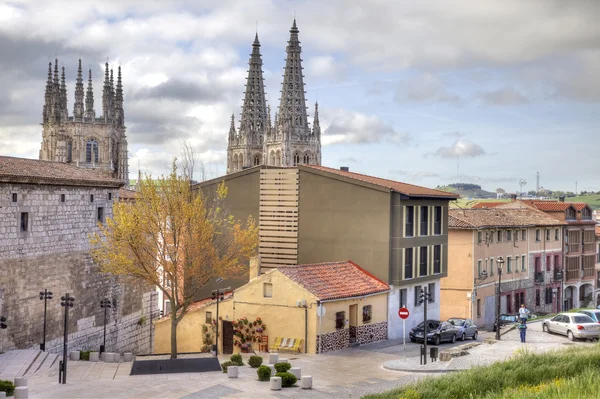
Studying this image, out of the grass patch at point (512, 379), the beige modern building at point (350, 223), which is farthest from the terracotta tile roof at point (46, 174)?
the grass patch at point (512, 379)

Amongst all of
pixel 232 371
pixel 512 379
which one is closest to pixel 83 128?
pixel 232 371

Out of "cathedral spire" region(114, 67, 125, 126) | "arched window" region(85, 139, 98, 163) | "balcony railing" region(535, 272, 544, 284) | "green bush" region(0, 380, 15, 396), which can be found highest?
"cathedral spire" region(114, 67, 125, 126)

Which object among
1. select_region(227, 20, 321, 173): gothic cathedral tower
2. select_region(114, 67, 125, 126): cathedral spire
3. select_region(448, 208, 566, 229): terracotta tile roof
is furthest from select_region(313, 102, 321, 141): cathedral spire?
select_region(448, 208, 566, 229): terracotta tile roof

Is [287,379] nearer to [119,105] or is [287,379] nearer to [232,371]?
[232,371]

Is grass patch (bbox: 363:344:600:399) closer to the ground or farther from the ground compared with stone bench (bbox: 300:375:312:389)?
farther from the ground

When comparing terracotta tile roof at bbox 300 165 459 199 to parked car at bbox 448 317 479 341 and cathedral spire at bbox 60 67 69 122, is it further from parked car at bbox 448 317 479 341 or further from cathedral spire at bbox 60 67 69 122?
cathedral spire at bbox 60 67 69 122

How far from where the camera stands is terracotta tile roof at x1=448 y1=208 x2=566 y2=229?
185 feet

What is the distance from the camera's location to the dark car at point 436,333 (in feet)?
127

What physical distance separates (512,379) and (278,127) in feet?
469

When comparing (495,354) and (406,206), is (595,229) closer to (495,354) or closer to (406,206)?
(406,206)

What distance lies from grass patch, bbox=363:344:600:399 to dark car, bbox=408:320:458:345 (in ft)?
51.0

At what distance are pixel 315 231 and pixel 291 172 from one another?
3.90m

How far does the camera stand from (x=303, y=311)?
35.1m

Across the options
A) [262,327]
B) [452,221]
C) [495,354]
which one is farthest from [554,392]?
[452,221]
